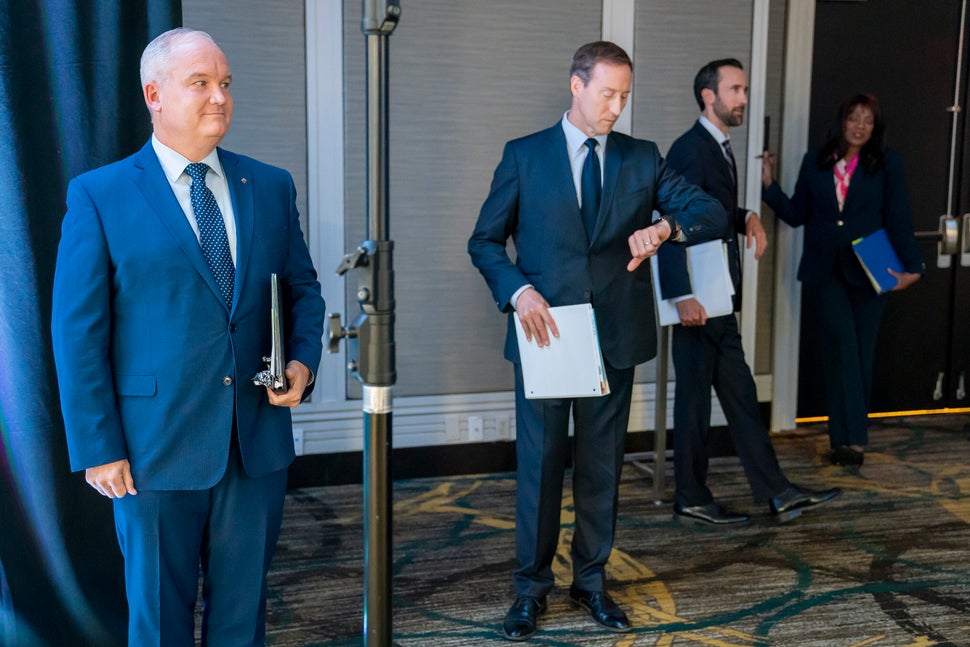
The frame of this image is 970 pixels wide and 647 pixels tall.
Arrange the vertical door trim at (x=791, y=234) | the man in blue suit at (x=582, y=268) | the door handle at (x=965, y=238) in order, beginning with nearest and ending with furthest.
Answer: the man in blue suit at (x=582, y=268)
the vertical door trim at (x=791, y=234)
the door handle at (x=965, y=238)

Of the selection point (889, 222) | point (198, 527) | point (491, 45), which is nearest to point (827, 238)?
point (889, 222)

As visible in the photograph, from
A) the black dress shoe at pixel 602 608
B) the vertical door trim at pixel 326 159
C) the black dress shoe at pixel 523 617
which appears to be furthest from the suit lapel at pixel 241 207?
the vertical door trim at pixel 326 159

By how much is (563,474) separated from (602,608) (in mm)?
442

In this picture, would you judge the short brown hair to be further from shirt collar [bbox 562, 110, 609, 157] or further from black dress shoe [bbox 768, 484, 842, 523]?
black dress shoe [bbox 768, 484, 842, 523]

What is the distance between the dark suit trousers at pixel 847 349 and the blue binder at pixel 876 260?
118 mm

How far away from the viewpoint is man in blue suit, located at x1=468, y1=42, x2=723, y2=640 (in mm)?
2934

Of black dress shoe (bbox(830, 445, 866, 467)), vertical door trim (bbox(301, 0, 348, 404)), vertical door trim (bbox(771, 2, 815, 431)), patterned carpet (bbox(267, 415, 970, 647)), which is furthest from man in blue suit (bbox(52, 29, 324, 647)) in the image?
vertical door trim (bbox(771, 2, 815, 431))

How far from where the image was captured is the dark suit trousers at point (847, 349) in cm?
488

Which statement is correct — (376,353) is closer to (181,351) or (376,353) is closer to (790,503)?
(181,351)

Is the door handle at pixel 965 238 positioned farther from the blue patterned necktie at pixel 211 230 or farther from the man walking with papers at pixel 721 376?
the blue patterned necktie at pixel 211 230

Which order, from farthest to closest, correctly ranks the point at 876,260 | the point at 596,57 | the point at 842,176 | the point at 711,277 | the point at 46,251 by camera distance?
the point at 842,176 < the point at 876,260 < the point at 711,277 < the point at 596,57 < the point at 46,251

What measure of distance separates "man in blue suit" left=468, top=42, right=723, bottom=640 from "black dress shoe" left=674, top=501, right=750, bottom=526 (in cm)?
99

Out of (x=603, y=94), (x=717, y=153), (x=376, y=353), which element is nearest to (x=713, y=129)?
(x=717, y=153)

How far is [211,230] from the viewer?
6.93 ft
